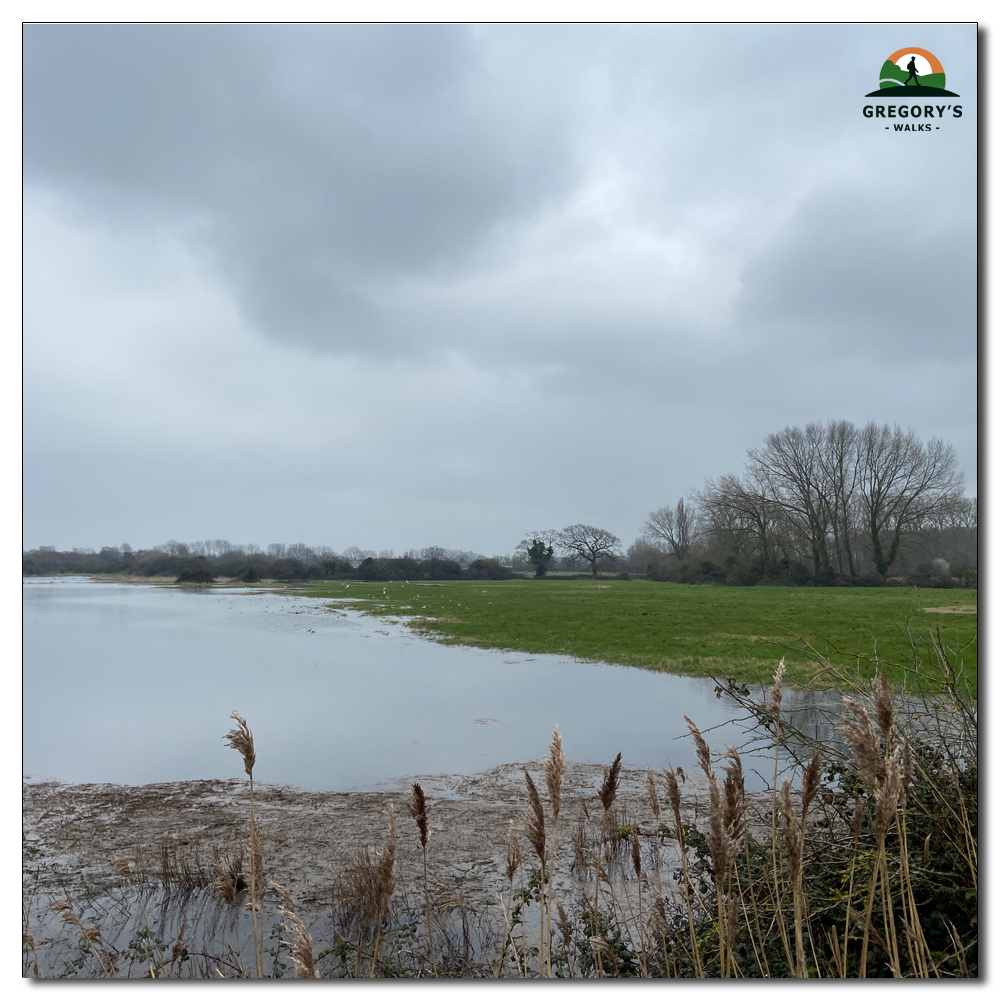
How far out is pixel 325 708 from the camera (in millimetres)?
11906

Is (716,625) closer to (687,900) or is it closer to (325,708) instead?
(325,708)

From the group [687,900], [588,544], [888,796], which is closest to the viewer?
[888,796]

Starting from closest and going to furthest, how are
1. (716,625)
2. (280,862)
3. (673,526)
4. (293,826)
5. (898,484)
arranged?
1. (280,862)
2. (293,826)
3. (898,484)
4. (673,526)
5. (716,625)

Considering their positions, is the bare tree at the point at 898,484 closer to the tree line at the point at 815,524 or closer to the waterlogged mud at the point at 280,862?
the tree line at the point at 815,524

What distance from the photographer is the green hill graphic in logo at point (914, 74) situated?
375 centimetres

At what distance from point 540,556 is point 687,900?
1411 cm

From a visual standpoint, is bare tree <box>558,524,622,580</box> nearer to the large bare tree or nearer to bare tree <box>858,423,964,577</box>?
the large bare tree

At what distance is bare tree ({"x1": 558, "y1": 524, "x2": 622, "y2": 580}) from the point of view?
1208 cm

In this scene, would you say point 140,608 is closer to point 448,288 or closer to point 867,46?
point 448,288

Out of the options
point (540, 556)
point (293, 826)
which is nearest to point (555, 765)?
point (293, 826)

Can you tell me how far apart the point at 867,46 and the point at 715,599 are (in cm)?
1325

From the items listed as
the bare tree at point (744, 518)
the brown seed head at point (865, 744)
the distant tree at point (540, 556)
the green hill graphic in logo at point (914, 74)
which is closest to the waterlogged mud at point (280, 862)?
the brown seed head at point (865, 744)

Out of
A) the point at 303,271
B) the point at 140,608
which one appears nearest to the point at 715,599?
the point at 303,271
